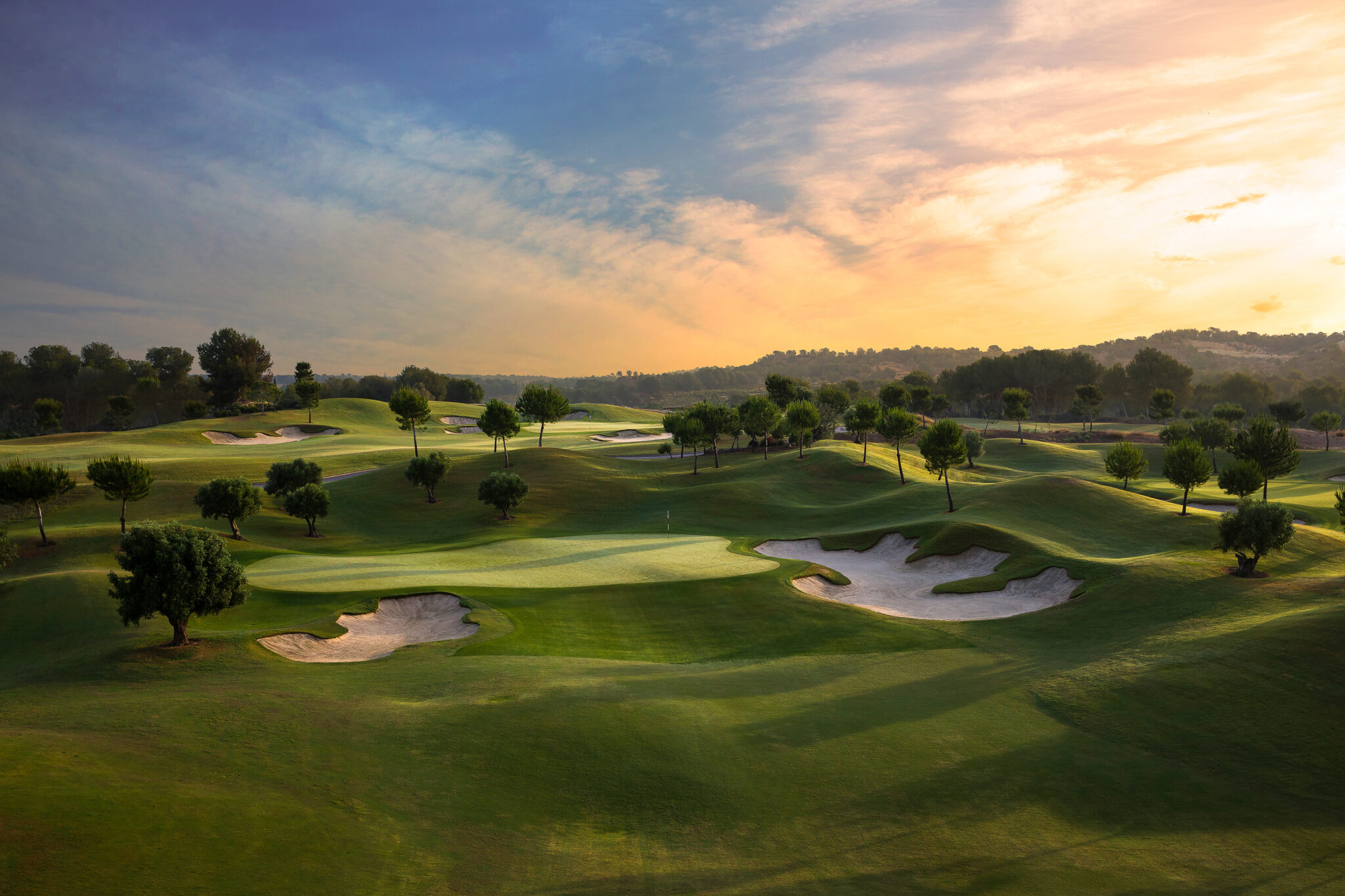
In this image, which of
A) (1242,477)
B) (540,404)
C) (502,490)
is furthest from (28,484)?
(1242,477)

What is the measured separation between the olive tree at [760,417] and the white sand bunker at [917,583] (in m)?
34.4

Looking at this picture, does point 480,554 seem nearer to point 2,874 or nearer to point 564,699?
point 564,699

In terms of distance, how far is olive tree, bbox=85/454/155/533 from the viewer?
35469 millimetres

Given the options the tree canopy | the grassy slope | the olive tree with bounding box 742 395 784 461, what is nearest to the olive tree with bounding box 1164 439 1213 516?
the grassy slope

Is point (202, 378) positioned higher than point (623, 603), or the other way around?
point (202, 378)

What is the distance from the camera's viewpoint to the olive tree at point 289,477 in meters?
47.8

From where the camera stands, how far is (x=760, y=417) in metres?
72.6

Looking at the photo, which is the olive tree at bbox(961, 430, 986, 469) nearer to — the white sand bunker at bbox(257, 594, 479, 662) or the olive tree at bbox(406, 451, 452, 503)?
the olive tree at bbox(406, 451, 452, 503)

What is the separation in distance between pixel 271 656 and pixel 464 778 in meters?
11.0

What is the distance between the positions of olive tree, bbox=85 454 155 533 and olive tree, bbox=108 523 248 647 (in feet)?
72.3

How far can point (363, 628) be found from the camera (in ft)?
75.8

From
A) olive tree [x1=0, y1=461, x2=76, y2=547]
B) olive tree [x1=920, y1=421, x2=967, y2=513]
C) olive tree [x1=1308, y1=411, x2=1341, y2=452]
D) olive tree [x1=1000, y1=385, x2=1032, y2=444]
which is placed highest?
olive tree [x1=1000, y1=385, x2=1032, y2=444]

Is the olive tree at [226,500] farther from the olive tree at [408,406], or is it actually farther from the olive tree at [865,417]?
the olive tree at [865,417]

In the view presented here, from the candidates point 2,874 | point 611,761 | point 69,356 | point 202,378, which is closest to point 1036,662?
point 611,761
